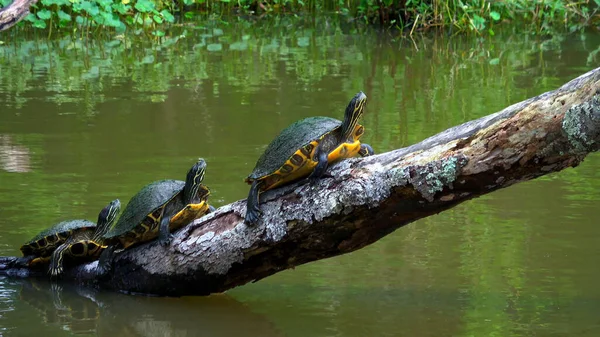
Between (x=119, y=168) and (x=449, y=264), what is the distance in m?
2.64

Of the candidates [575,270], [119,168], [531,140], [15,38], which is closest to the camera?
[531,140]

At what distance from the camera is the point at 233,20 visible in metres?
15.7

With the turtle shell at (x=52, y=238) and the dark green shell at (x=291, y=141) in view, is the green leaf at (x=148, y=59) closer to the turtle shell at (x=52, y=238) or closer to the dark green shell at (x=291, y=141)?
the turtle shell at (x=52, y=238)

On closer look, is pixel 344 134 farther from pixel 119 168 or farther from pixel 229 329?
pixel 119 168

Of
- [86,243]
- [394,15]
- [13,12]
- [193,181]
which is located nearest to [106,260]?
[86,243]

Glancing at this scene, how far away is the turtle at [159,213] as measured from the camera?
4129mm

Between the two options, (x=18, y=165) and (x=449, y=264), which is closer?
(x=449, y=264)

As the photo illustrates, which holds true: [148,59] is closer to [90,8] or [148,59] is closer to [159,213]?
[90,8]

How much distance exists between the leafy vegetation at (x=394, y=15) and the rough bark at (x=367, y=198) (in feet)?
29.0

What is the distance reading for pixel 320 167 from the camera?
3766mm

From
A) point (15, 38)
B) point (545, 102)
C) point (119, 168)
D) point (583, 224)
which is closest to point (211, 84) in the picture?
point (119, 168)

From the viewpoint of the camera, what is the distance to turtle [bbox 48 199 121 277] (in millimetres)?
4367

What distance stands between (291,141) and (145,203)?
804 millimetres

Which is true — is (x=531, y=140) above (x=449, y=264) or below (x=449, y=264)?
above
